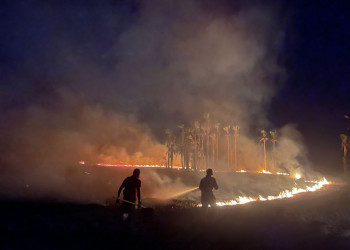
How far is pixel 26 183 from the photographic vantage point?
118 feet

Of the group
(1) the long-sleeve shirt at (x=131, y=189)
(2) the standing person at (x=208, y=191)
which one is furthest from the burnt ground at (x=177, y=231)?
(1) the long-sleeve shirt at (x=131, y=189)

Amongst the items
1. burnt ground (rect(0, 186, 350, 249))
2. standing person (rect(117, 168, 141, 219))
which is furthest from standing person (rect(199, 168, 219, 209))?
standing person (rect(117, 168, 141, 219))

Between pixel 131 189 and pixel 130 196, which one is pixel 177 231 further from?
pixel 131 189

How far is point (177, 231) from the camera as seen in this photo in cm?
1058

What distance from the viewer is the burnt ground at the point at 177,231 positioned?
8.90 m

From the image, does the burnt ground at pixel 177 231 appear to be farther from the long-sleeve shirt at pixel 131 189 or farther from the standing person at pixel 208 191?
the long-sleeve shirt at pixel 131 189

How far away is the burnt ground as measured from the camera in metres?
8.90

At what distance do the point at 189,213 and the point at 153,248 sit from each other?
20.2 feet

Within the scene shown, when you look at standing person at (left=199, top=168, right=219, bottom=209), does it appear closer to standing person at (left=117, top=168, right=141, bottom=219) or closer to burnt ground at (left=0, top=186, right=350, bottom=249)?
burnt ground at (left=0, top=186, right=350, bottom=249)

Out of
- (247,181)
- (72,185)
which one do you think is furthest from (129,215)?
(247,181)

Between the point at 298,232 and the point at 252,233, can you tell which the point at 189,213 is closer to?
the point at 252,233

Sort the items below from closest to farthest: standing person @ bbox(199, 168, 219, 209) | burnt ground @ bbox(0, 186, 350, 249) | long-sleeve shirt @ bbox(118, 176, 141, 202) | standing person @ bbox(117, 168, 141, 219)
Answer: burnt ground @ bbox(0, 186, 350, 249) → standing person @ bbox(117, 168, 141, 219) → long-sleeve shirt @ bbox(118, 176, 141, 202) → standing person @ bbox(199, 168, 219, 209)

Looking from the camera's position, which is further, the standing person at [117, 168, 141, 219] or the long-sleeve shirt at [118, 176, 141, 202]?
the long-sleeve shirt at [118, 176, 141, 202]

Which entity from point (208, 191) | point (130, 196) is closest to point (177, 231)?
point (130, 196)
